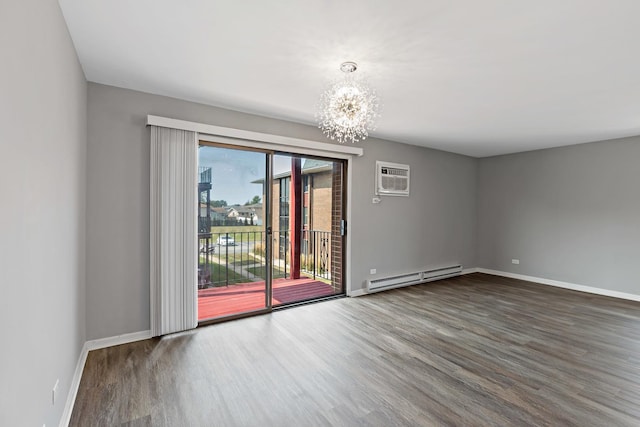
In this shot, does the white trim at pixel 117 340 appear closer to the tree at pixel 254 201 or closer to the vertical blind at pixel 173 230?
the vertical blind at pixel 173 230

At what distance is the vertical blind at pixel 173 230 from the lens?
3.10 metres

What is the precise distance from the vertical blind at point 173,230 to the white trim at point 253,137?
0.25 feet

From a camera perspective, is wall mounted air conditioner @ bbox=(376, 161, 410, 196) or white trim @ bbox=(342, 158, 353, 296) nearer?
white trim @ bbox=(342, 158, 353, 296)

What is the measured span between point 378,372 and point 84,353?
2.64 meters

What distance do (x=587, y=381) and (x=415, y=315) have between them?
68.2 inches

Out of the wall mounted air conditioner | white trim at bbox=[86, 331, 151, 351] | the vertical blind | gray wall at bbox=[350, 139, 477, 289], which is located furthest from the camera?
the wall mounted air conditioner

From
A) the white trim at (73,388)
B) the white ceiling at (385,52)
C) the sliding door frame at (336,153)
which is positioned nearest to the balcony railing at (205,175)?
the sliding door frame at (336,153)

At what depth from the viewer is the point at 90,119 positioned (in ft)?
9.23

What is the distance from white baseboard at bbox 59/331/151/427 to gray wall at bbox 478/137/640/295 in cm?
646

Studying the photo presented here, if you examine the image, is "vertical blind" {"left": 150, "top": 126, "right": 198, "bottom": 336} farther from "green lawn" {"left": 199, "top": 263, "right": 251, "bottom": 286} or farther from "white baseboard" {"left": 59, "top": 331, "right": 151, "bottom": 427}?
"green lawn" {"left": 199, "top": 263, "right": 251, "bottom": 286}

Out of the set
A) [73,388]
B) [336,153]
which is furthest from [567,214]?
[73,388]

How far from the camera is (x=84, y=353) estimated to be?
2.66 metres

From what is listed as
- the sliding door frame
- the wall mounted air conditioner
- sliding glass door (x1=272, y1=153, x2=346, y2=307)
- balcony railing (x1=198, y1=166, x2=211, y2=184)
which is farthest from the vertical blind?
the wall mounted air conditioner

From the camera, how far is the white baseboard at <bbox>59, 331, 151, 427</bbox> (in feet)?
6.30
